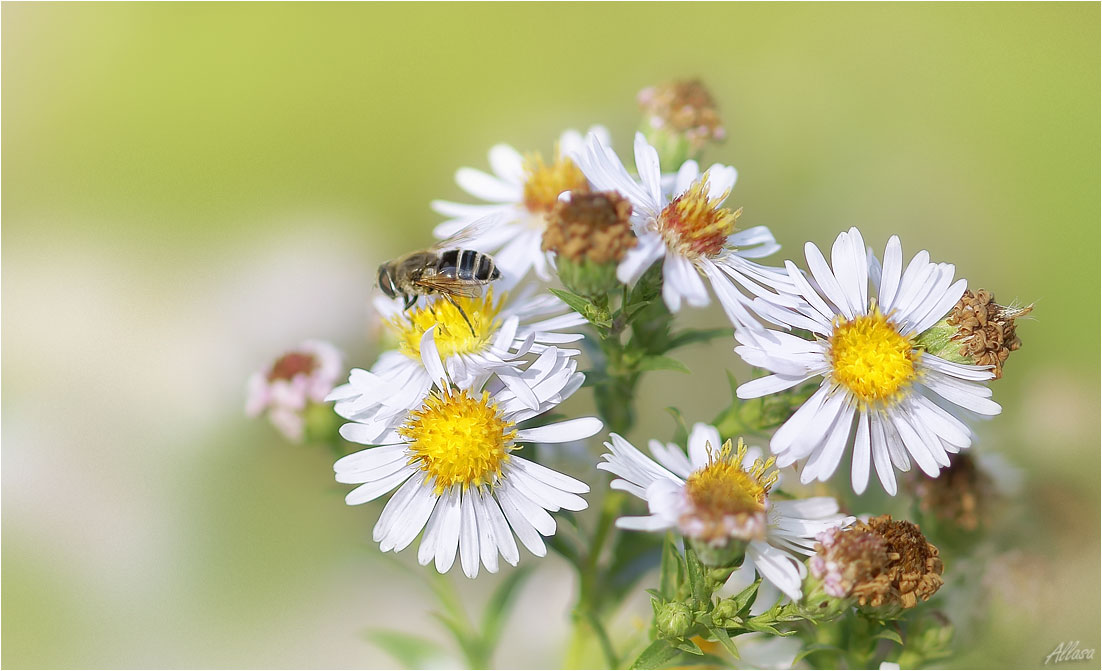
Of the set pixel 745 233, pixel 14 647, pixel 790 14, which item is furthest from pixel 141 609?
pixel 790 14

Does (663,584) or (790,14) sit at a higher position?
(790,14)

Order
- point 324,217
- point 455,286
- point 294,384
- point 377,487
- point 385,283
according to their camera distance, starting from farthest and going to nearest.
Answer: point 324,217
point 294,384
point 385,283
point 455,286
point 377,487

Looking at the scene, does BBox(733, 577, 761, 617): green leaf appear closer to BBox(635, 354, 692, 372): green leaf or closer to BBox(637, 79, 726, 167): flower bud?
BBox(635, 354, 692, 372): green leaf

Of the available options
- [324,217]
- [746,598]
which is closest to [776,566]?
[746,598]

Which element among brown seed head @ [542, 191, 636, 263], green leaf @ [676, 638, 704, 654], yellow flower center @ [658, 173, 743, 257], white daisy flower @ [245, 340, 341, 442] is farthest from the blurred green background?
brown seed head @ [542, 191, 636, 263]

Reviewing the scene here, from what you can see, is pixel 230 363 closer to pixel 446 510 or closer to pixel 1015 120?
pixel 446 510

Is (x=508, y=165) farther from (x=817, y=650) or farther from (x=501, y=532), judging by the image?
(x=817, y=650)

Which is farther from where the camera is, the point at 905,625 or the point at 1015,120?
the point at 1015,120

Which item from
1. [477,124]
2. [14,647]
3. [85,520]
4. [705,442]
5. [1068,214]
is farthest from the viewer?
[477,124]
